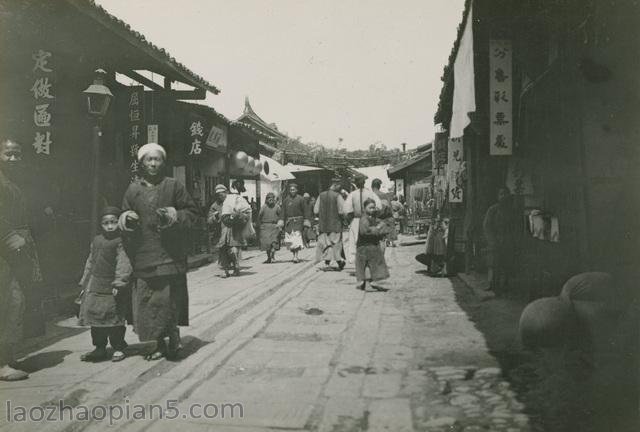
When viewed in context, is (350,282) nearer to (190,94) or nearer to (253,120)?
(190,94)

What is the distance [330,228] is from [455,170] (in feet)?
10.8

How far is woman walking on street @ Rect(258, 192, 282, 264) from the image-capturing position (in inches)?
606

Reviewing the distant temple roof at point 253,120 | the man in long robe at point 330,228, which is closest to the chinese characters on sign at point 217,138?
the man in long robe at point 330,228

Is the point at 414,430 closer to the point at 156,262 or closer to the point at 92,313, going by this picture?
the point at 156,262

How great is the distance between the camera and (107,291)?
593 centimetres

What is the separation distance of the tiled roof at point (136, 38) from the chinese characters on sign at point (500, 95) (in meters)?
5.81

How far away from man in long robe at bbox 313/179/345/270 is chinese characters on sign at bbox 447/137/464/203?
276cm

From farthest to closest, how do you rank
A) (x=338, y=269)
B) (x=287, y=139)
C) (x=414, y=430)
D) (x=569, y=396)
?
(x=287, y=139) → (x=338, y=269) → (x=569, y=396) → (x=414, y=430)

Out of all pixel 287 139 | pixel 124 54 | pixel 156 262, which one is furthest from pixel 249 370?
pixel 287 139

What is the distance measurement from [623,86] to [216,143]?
43.5 ft

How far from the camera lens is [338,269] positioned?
14.1 m

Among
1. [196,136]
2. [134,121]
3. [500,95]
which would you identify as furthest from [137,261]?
[196,136]

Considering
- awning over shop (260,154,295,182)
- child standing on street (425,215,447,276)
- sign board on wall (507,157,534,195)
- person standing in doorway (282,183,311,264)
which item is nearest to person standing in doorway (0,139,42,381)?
sign board on wall (507,157,534,195)

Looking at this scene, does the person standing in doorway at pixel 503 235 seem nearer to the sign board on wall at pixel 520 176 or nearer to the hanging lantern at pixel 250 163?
the sign board on wall at pixel 520 176
